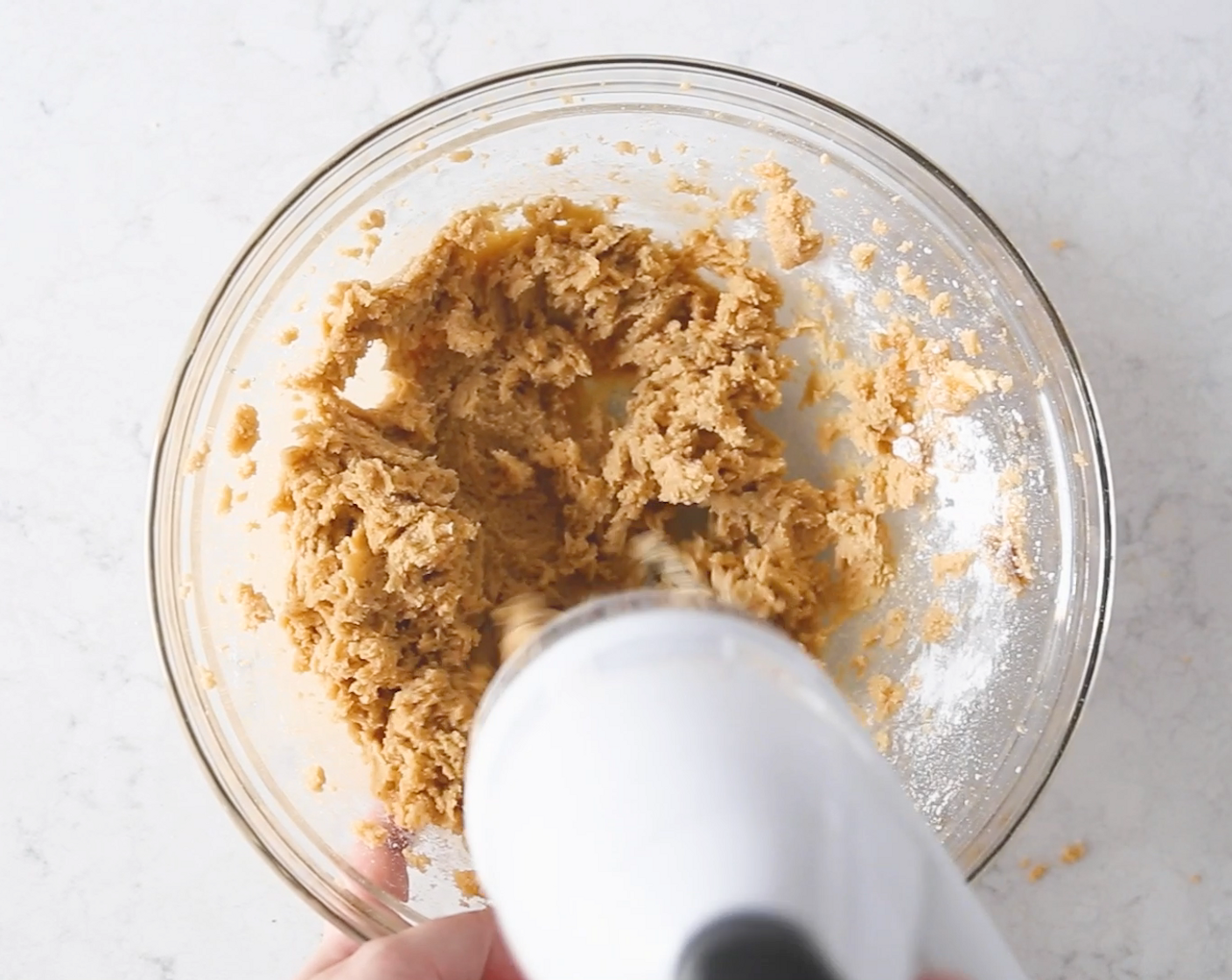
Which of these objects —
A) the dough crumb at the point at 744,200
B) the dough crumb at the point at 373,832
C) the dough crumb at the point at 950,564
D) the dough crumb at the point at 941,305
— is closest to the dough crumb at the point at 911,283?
the dough crumb at the point at 941,305

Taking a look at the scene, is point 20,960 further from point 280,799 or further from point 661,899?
point 661,899

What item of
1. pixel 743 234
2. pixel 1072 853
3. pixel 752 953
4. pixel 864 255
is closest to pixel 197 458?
pixel 743 234

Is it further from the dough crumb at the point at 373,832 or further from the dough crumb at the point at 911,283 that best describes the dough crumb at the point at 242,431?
the dough crumb at the point at 911,283

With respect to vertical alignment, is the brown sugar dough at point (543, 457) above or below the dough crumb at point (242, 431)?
below

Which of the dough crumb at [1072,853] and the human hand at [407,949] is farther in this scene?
the dough crumb at [1072,853]

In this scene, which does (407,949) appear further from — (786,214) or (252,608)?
(786,214)

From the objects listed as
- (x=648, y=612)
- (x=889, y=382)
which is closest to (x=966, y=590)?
(x=889, y=382)

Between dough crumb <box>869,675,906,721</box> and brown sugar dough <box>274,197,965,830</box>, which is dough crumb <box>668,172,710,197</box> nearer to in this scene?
brown sugar dough <box>274,197,965,830</box>
